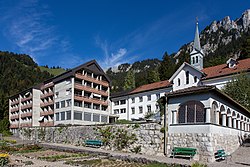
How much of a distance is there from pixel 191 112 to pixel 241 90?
1829 cm

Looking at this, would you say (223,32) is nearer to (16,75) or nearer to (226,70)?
(16,75)

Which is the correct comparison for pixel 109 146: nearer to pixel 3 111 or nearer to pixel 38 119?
pixel 38 119

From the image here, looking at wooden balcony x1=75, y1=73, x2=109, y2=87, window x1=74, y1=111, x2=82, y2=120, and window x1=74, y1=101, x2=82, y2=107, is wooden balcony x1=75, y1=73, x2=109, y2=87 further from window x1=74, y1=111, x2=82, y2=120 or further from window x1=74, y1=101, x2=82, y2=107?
window x1=74, y1=111, x2=82, y2=120

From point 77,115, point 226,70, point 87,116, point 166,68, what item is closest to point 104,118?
point 87,116

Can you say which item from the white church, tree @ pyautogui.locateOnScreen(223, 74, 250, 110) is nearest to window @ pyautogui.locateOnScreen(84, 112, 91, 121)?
tree @ pyautogui.locateOnScreen(223, 74, 250, 110)

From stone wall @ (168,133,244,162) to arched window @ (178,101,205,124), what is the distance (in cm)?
113

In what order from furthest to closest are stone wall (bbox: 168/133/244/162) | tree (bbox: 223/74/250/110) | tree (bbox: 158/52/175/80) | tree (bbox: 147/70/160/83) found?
tree (bbox: 158/52/175/80), tree (bbox: 147/70/160/83), tree (bbox: 223/74/250/110), stone wall (bbox: 168/133/244/162)

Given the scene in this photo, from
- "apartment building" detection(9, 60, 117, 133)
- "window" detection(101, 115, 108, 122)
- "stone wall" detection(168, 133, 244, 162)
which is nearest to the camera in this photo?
"stone wall" detection(168, 133, 244, 162)

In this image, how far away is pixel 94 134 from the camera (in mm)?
29828

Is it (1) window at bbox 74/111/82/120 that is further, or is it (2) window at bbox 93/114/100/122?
(2) window at bbox 93/114/100/122

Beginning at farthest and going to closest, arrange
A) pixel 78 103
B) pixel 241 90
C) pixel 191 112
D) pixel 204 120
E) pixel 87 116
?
pixel 87 116 < pixel 78 103 < pixel 241 90 < pixel 191 112 < pixel 204 120

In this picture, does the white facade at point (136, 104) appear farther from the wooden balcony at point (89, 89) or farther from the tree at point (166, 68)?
the tree at point (166, 68)

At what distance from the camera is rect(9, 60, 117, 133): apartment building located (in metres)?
53.6

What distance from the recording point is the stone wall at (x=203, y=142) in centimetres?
1892
